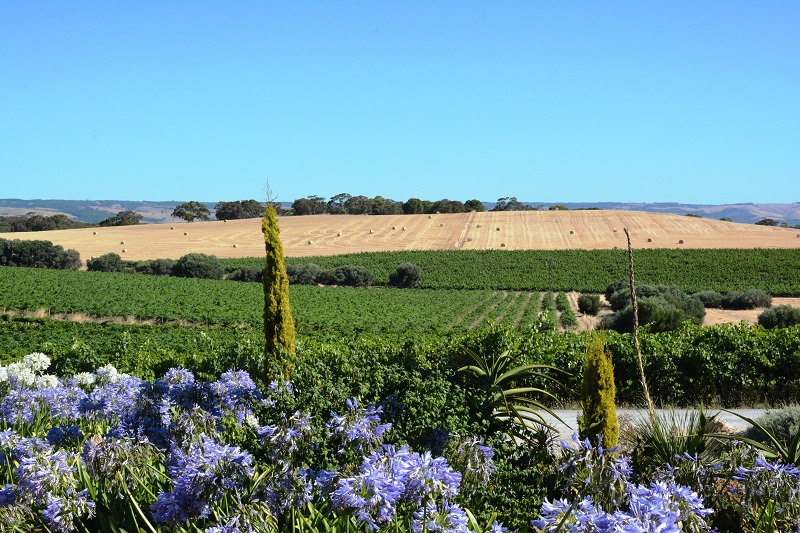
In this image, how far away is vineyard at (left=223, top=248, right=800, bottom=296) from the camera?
58125 millimetres

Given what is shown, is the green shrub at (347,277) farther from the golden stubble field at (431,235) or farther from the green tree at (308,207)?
the green tree at (308,207)

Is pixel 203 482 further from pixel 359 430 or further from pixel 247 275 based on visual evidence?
pixel 247 275

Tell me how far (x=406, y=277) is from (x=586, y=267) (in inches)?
663

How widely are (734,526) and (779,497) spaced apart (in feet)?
5.63

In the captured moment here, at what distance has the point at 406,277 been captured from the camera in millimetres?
60781

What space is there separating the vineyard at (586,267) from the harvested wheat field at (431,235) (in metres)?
4.82

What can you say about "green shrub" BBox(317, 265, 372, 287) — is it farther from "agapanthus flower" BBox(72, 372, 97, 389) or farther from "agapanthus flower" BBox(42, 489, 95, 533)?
"agapanthus flower" BBox(42, 489, 95, 533)

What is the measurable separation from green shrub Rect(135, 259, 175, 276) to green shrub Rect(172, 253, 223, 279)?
1.02 metres

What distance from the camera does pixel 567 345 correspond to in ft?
44.6

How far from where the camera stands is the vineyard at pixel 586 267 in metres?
58.1

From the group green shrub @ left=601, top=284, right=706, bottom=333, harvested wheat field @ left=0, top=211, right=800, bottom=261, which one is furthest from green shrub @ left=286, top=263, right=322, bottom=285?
green shrub @ left=601, top=284, right=706, bottom=333

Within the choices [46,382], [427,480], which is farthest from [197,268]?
[427,480]

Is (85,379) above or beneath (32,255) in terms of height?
above

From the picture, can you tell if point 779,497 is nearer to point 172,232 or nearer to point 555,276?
point 555,276
